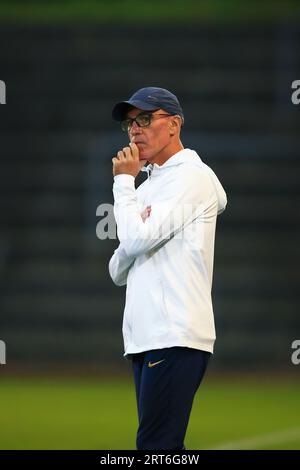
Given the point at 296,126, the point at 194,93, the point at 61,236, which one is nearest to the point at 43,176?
the point at 61,236

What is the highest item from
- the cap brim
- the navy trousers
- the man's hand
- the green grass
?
the green grass

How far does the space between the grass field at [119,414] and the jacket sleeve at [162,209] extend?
201 cm

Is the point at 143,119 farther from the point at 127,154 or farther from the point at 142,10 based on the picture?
the point at 142,10

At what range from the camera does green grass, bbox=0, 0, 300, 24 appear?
897 centimetres

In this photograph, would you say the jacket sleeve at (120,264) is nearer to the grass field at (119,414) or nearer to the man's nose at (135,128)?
the man's nose at (135,128)

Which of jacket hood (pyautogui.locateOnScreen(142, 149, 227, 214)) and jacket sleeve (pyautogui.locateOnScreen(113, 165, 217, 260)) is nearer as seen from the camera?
jacket sleeve (pyautogui.locateOnScreen(113, 165, 217, 260))

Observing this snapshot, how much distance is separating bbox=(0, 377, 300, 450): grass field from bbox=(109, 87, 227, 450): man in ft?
6.00

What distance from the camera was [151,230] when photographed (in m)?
3.48

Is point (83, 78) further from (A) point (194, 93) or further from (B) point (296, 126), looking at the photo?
(B) point (296, 126)

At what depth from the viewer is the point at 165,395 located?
3.49m
